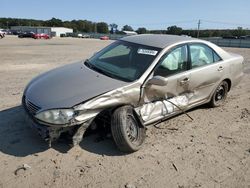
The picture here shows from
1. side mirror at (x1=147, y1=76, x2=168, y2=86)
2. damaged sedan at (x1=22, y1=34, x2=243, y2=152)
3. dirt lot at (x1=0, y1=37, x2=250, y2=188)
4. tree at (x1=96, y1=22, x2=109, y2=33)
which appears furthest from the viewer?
tree at (x1=96, y1=22, x2=109, y2=33)

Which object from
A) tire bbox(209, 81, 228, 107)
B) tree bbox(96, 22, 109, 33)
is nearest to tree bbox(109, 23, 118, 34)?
tree bbox(96, 22, 109, 33)

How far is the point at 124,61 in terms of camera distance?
16.2 ft

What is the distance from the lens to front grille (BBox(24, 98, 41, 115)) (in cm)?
385

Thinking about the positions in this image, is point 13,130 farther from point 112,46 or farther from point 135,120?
point 112,46

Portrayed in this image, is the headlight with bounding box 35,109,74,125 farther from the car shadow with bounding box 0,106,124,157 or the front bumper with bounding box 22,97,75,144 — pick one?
the car shadow with bounding box 0,106,124,157

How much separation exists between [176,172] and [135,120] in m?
0.98

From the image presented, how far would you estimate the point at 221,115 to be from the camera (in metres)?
5.88

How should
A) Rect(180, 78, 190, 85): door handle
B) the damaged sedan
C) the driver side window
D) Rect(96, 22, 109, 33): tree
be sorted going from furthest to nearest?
Rect(96, 22, 109, 33): tree, Rect(180, 78, 190, 85): door handle, the driver side window, the damaged sedan

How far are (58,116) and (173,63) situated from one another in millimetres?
2243

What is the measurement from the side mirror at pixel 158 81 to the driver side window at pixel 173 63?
22 cm

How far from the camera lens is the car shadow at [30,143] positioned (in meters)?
4.02

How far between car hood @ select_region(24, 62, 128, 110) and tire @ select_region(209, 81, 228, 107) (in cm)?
266

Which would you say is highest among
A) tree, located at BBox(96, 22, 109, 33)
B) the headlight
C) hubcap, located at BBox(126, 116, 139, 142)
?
tree, located at BBox(96, 22, 109, 33)

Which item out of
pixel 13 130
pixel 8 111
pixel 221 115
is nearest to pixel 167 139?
pixel 221 115
